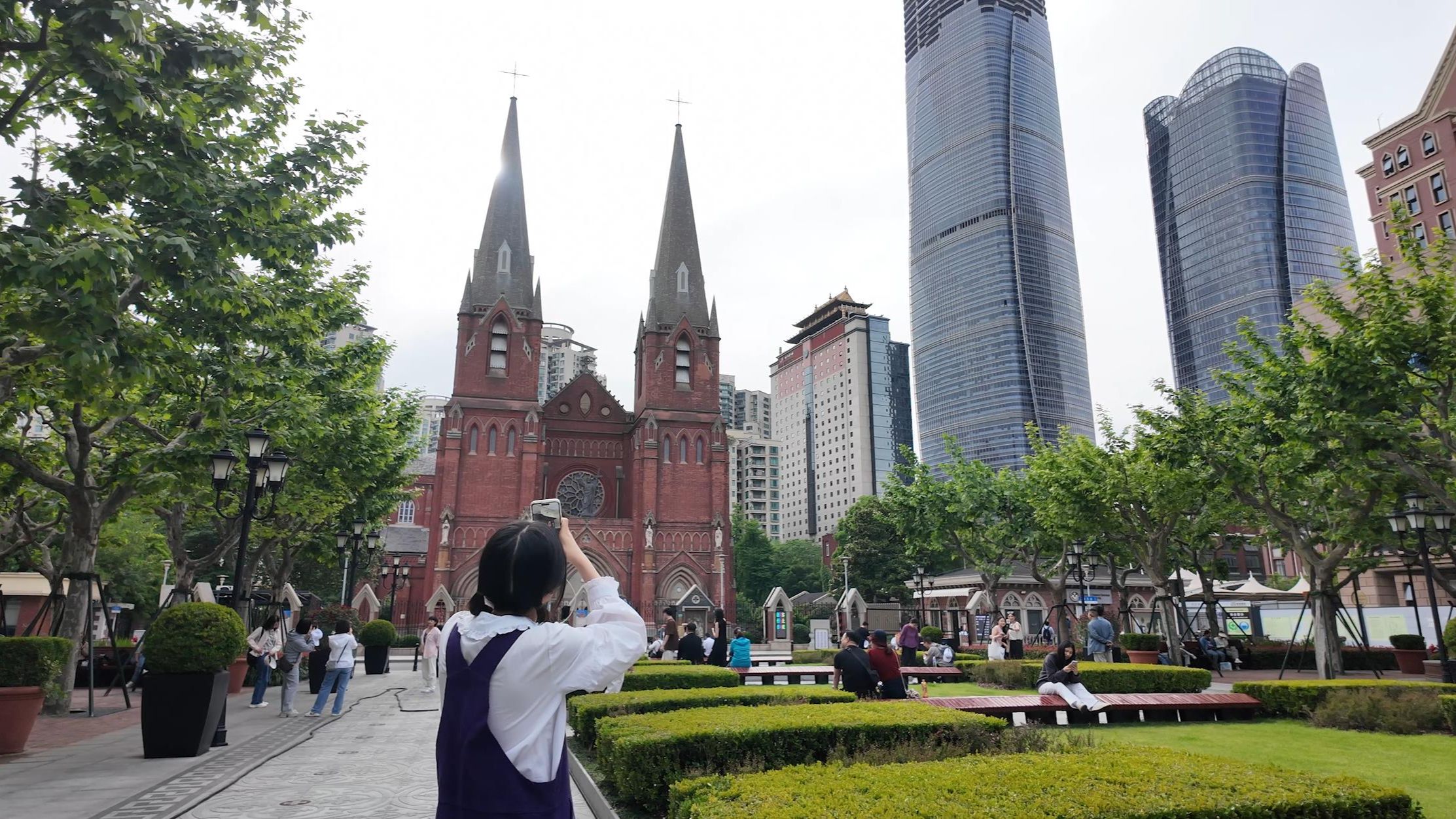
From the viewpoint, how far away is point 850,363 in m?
141

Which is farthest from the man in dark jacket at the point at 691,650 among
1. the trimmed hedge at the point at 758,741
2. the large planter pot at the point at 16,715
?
the large planter pot at the point at 16,715

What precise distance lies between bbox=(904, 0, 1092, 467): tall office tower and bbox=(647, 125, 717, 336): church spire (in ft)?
246

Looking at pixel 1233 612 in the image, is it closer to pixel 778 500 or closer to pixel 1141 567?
pixel 1141 567

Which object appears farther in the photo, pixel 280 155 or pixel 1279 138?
pixel 1279 138

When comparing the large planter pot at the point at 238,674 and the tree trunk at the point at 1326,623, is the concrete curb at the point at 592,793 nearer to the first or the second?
the large planter pot at the point at 238,674

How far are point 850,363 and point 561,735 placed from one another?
140263 millimetres

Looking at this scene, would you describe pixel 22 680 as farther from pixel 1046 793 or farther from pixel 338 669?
pixel 1046 793

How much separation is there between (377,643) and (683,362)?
30.8 meters

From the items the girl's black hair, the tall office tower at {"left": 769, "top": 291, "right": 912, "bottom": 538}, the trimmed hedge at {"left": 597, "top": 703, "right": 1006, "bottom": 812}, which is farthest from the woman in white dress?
the tall office tower at {"left": 769, "top": 291, "right": 912, "bottom": 538}

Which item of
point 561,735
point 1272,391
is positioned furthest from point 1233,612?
point 561,735

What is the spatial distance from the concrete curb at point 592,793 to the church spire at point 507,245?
150ft

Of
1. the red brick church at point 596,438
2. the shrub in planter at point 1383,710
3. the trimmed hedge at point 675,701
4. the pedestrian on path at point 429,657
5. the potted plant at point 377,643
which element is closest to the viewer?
the trimmed hedge at point 675,701

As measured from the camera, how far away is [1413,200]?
167 ft

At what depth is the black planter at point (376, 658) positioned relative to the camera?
A: 25.9 m
